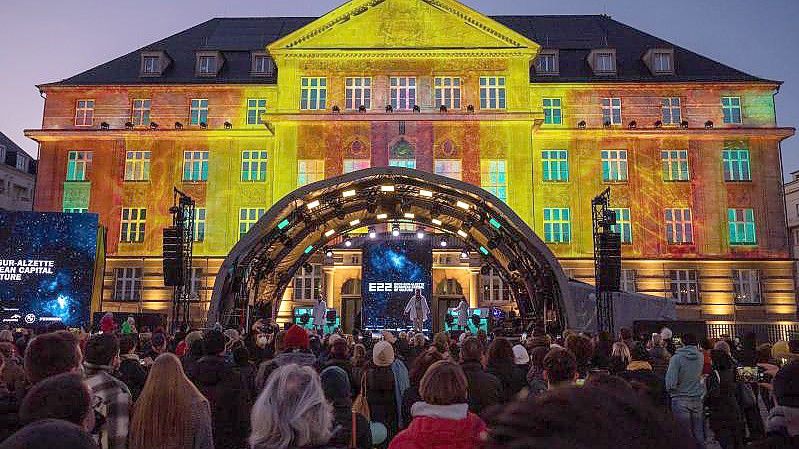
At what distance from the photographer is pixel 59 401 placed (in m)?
3.03

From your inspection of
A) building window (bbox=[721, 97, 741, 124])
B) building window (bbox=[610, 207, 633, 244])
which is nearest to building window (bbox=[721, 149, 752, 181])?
building window (bbox=[721, 97, 741, 124])

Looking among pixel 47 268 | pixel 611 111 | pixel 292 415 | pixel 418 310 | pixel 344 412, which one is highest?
pixel 611 111

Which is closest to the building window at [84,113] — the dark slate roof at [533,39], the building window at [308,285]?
the dark slate roof at [533,39]

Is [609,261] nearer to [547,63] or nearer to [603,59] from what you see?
[547,63]

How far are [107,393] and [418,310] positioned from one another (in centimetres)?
2428

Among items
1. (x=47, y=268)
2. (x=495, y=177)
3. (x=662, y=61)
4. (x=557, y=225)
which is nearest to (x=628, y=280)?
(x=557, y=225)

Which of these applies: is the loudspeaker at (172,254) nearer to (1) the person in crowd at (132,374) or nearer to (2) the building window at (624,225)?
(1) the person in crowd at (132,374)

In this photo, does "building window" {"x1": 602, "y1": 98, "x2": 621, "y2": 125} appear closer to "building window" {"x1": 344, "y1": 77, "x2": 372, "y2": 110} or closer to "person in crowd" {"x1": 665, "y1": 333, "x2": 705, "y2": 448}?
"building window" {"x1": 344, "y1": 77, "x2": 372, "y2": 110}

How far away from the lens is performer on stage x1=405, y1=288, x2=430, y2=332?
1134 inches

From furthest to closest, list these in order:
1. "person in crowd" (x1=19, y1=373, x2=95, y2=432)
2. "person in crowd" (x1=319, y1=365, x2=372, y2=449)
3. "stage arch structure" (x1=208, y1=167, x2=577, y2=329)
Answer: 1. "stage arch structure" (x1=208, y1=167, x2=577, y2=329)
2. "person in crowd" (x1=319, y1=365, x2=372, y2=449)
3. "person in crowd" (x1=19, y1=373, x2=95, y2=432)

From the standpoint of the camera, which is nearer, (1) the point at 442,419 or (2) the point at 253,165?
(1) the point at 442,419

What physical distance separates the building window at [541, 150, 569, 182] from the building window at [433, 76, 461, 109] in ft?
18.4

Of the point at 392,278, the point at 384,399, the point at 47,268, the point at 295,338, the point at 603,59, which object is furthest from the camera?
the point at 603,59

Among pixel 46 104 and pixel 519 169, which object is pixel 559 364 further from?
pixel 46 104
